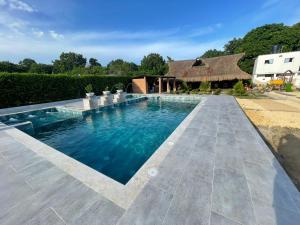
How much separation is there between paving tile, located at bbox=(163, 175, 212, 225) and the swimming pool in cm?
168

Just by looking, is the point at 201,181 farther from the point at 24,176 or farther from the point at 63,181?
the point at 24,176

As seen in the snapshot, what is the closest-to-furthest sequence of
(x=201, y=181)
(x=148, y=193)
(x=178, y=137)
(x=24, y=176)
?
1. (x=148, y=193)
2. (x=201, y=181)
3. (x=24, y=176)
4. (x=178, y=137)

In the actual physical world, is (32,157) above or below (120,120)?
above

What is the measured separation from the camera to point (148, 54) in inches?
2062

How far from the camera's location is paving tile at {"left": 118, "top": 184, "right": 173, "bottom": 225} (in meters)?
1.73

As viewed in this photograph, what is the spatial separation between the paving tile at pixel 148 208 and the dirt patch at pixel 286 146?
2652mm

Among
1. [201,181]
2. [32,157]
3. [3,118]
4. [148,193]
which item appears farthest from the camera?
[3,118]

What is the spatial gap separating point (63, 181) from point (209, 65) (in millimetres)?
25941

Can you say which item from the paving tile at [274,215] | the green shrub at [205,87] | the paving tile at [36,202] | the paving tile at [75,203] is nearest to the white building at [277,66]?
the green shrub at [205,87]

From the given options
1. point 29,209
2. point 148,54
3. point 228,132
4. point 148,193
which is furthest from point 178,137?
point 148,54

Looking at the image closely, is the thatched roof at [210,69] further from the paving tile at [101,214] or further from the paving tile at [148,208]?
the paving tile at [101,214]

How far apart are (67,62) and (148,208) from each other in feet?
252

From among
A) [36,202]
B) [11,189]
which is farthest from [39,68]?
[36,202]

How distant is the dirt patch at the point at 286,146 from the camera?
10.4 ft
